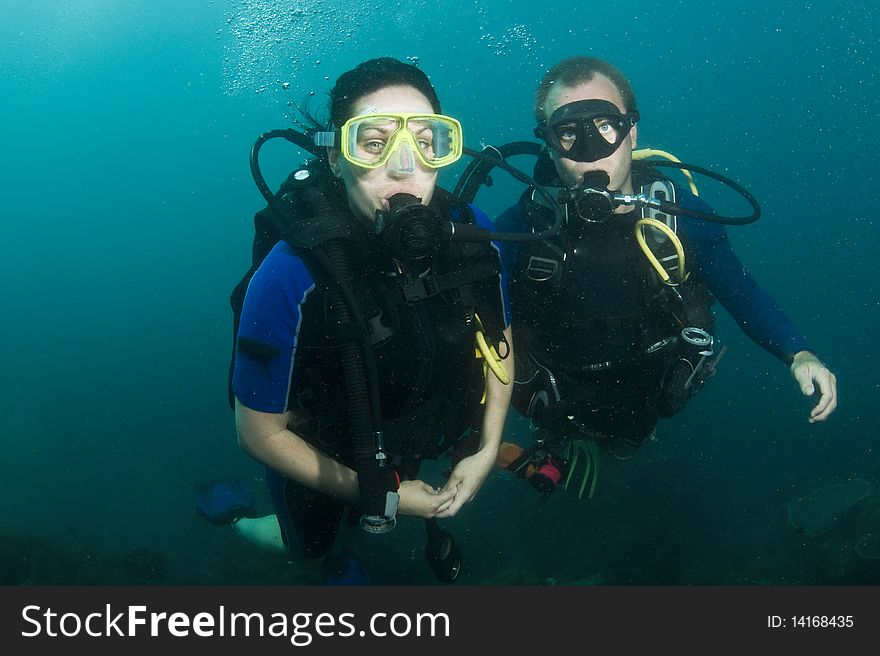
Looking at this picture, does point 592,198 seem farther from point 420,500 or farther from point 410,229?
point 420,500

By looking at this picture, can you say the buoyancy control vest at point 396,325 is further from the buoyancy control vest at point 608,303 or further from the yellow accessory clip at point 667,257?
the yellow accessory clip at point 667,257

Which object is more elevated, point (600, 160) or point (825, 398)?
point (600, 160)

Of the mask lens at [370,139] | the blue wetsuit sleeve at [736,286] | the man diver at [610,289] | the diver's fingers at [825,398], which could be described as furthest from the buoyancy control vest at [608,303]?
the mask lens at [370,139]

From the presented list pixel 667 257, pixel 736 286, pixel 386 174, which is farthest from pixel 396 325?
pixel 736 286

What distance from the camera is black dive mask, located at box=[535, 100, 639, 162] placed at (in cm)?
346

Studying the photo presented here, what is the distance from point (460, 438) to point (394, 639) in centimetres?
123

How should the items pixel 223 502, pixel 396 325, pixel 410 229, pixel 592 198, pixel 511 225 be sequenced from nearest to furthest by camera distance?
pixel 410 229 < pixel 396 325 < pixel 592 198 < pixel 511 225 < pixel 223 502

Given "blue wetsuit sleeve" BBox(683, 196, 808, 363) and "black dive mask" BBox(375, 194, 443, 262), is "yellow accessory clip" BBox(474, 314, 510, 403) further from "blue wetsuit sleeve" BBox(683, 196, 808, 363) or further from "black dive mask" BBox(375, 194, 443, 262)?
"blue wetsuit sleeve" BBox(683, 196, 808, 363)

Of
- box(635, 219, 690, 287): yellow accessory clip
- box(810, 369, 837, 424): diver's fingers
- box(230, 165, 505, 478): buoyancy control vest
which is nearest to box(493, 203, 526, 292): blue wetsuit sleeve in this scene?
box(635, 219, 690, 287): yellow accessory clip

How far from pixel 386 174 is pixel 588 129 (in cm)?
170

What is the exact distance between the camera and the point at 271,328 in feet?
7.91

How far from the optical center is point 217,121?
7800 cm

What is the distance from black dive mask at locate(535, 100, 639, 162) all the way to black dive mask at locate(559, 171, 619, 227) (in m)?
0.14

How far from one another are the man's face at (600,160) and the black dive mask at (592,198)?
0.26ft
